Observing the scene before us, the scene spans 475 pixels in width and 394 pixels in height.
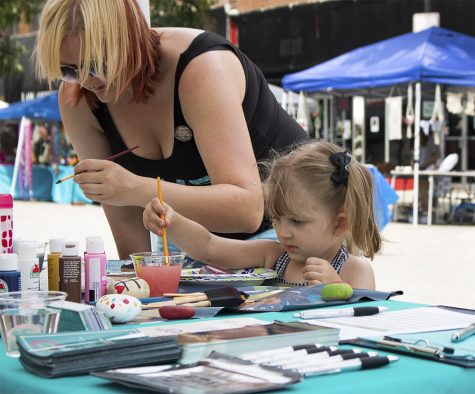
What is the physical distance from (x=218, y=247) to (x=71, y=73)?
0.67 m

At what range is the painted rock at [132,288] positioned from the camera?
2.12 metres

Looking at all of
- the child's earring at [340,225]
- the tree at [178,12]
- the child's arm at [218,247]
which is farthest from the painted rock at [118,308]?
the tree at [178,12]

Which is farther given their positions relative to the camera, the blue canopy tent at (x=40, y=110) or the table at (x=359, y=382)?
the blue canopy tent at (x=40, y=110)

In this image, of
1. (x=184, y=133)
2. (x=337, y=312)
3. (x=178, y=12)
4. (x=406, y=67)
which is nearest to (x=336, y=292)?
(x=337, y=312)

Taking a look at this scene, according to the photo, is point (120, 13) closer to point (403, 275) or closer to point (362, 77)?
point (403, 275)

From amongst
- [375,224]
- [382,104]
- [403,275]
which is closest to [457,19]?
[382,104]

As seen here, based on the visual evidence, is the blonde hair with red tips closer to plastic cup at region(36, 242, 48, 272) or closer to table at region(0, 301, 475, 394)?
plastic cup at region(36, 242, 48, 272)

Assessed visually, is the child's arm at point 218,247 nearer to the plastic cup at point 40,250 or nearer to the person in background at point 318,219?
the person in background at point 318,219

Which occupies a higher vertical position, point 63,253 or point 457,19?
point 457,19

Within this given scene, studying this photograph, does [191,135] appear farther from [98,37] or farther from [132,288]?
[132,288]

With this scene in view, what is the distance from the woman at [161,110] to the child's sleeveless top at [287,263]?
14 centimetres

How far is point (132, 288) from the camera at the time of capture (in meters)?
2.13

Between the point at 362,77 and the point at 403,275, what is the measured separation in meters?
5.45

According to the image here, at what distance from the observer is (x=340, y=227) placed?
2586 mm
